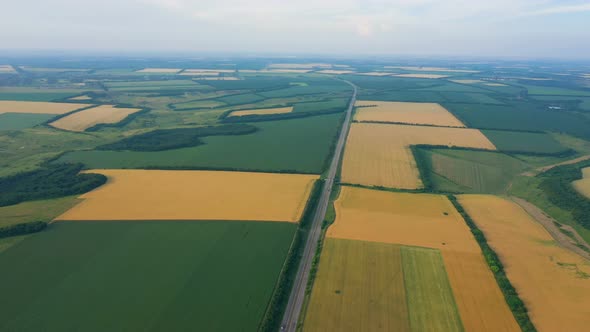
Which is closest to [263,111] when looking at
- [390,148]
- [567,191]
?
[390,148]

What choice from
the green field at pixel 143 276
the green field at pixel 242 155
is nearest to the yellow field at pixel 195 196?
the green field at pixel 143 276

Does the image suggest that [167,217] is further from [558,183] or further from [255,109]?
[255,109]

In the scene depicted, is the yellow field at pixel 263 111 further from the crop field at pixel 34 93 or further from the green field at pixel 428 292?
the green field at pixel 428 292

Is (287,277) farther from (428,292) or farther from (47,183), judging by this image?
(47,183)

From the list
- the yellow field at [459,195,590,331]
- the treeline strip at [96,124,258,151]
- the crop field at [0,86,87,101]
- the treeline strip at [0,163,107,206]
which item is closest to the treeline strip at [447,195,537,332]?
the yellow field at [459,195,590,331]

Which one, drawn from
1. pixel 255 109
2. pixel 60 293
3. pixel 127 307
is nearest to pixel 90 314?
pixel 127 307

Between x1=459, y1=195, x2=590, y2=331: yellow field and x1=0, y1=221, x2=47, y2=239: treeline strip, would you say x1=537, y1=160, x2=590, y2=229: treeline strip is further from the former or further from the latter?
x1=0, y1=221, x2=47, y2=239: treeline strip
